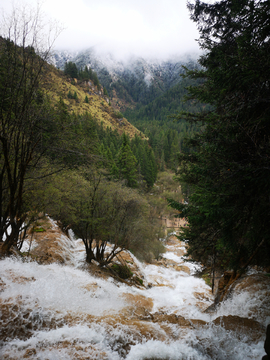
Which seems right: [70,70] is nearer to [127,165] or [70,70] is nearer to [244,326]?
[127,165]

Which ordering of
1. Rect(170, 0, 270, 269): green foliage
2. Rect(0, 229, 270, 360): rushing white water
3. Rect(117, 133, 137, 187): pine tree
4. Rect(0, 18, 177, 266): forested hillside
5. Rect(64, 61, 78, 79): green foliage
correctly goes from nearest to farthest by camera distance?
Rect(170, 0, 270, 269): green foliage, Rect(0, 229, 270, 360): rushing white water, Rect(0, 18, 177, 266): forested hillside, Rect(117, 133, 137, 187): pine tree, Rect(64, 61, 78, 79): green foliage

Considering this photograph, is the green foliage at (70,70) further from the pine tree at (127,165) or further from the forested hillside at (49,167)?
the forested hillside at (49,167)

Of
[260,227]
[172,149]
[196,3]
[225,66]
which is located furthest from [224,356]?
[172,149]

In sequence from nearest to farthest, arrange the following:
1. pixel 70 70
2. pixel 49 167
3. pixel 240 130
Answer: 1. pixel 240 130
2. pixel 49 167
3. pixel 70 70

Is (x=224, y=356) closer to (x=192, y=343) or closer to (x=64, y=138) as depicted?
(x=192, y=343)

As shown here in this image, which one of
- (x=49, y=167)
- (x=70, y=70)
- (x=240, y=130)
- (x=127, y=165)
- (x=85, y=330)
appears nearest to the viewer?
(x=240, y=130)

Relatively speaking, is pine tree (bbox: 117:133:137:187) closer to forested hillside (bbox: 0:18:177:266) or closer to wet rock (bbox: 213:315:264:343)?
forested hillside (bbox: 0:18:177:266)

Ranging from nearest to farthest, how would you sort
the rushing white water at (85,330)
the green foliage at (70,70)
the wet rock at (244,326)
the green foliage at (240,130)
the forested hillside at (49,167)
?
the green foliage at (240,130)
the rushing white water at (85,330)
the forested hillside at (49,167)
the wet rock at (244,326)
the green foliage at (70,70)

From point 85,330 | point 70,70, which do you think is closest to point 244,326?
point 85,330

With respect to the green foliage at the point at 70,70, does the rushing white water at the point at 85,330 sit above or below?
below

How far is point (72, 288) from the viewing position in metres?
7.48

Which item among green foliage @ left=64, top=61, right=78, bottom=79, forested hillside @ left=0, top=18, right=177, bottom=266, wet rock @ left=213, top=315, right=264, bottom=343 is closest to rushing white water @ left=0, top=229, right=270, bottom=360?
wet rock @ left=213, top=315, right=264, bottom=343

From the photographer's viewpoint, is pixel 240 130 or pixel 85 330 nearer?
pixel 240 130

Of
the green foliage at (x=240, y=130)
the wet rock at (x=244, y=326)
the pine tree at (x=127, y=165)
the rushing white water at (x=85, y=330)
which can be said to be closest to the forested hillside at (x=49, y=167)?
the rushing white water at (x=85, y=330)
